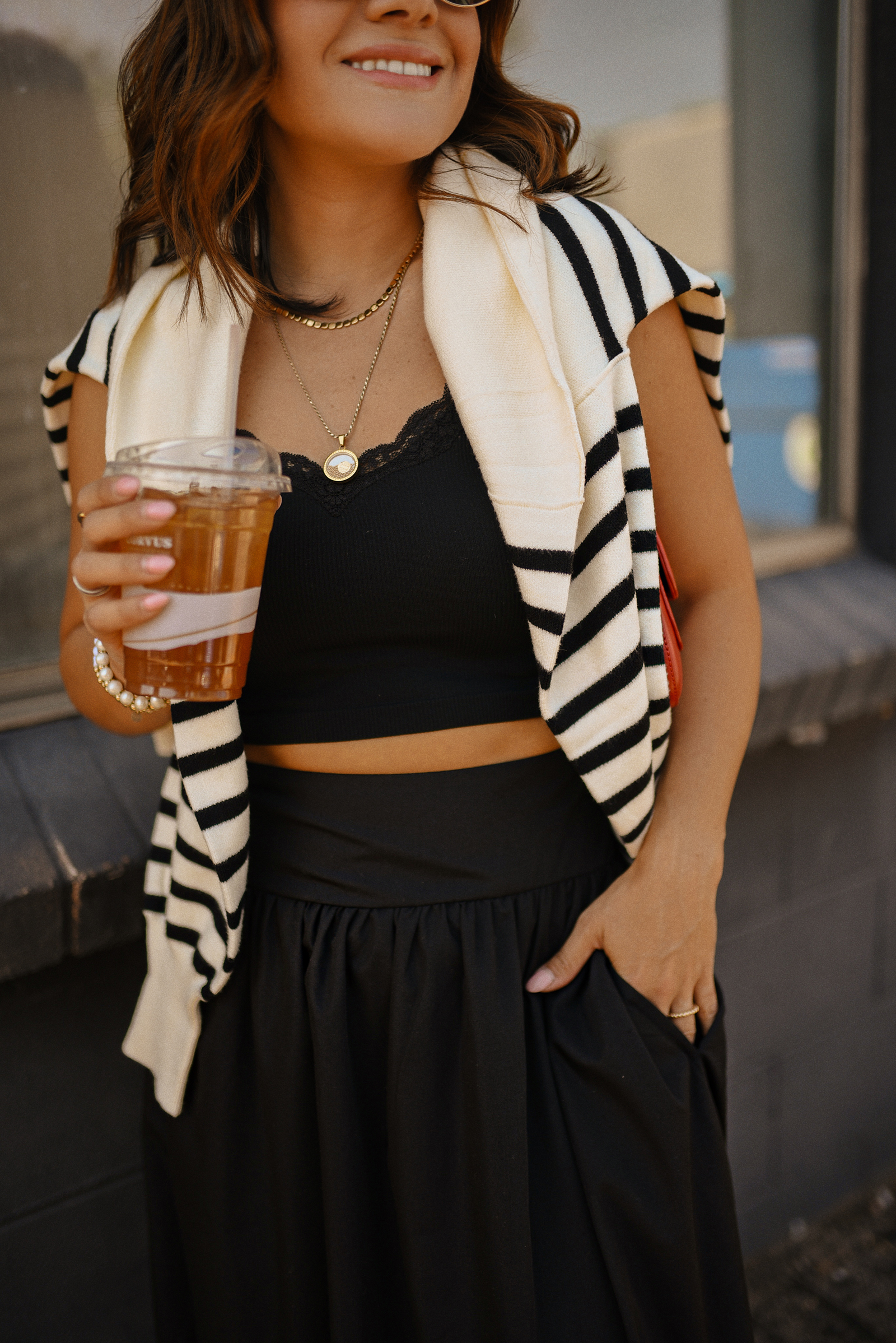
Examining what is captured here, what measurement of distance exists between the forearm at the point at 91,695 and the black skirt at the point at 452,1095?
0.18m

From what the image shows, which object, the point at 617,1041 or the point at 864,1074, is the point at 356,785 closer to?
the point at 617,1041

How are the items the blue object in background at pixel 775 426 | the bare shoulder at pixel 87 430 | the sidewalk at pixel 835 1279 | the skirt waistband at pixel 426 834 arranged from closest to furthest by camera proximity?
the skirt waistband at pixel 426 834
the bare shoulder at pixel 87 430
the sidewalk at pixel 835 1279
the blue object in background at pixel 775 426

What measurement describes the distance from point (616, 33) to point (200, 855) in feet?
6.77

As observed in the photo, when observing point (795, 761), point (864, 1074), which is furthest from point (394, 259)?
point (864, 1074)

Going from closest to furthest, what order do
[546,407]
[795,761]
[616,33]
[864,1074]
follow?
[546,407] < [616,33] < [795,761] < [864,1074]

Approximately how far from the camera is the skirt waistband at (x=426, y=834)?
1298mm

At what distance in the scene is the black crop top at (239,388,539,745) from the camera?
122 cm

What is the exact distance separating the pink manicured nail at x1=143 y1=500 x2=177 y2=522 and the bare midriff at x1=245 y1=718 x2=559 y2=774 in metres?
0.40

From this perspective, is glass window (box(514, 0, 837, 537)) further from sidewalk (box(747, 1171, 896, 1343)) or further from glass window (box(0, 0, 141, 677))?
sidewalk (box(747, 1171, 896, 1343))

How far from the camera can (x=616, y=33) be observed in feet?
7.83

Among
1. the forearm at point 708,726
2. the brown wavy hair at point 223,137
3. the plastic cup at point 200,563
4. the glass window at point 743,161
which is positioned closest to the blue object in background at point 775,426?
the glass window at point 743,161

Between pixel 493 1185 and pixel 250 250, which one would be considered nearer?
pixel 493 1185

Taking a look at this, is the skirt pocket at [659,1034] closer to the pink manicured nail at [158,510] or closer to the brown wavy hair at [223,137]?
the pink manicured nail at [158,510]

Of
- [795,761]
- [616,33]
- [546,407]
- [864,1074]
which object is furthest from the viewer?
[864,1074]
